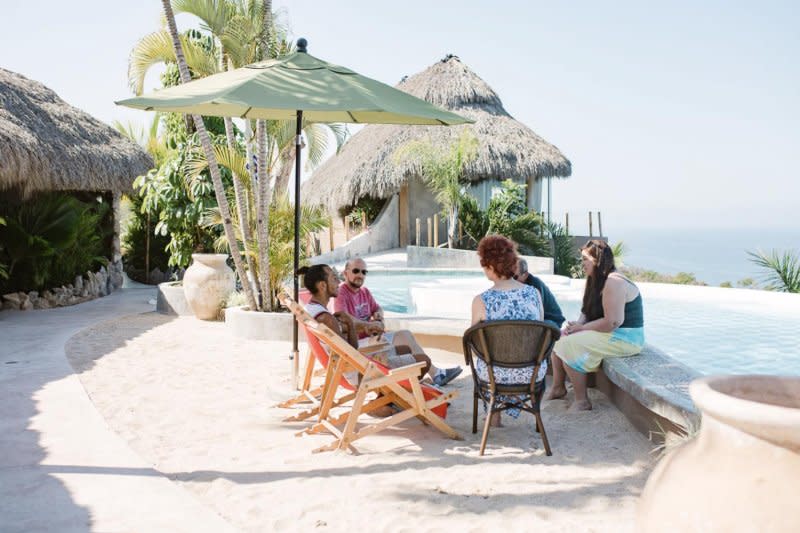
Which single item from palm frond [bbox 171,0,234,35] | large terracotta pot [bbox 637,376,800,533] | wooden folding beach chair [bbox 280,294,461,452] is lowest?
wooden folding beach chair [bbox 280,294,461,452]

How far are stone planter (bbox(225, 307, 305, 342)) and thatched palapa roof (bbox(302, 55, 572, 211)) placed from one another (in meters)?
10.5

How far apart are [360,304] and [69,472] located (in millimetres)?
2161

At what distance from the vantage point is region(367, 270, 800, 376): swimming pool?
269 inches

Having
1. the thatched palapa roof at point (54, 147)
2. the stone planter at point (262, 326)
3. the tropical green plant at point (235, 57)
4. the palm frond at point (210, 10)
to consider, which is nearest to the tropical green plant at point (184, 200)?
the thatched palapa roof at point (54, 147)

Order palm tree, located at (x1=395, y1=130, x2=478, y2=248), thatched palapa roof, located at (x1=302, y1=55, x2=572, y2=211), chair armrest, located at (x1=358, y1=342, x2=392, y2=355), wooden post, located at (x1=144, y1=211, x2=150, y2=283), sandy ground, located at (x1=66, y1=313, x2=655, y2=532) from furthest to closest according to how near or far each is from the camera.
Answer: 1. thatched palapa roof, located at (x1=302, y1=55, x2=572, y2=211)
2. palm tree, located at (x1=395, y1=130, x2=478, y2=248)
3. wooden post, located at (x1=144, y1=211, x2=150, y2=283)
4. chair armrest, located at (x1=358, y1=342, x2=392, y2=355)
5. sandy ground, located at (x1=66, y1=313, x2=655, y2=532)

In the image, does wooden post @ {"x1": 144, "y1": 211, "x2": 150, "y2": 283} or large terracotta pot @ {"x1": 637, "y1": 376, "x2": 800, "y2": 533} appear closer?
large terracotta pot @ {"x1": 637, "y1": 376, "x2": 800, "y2": 533}

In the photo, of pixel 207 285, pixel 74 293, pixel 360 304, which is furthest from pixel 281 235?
pixel 74 293

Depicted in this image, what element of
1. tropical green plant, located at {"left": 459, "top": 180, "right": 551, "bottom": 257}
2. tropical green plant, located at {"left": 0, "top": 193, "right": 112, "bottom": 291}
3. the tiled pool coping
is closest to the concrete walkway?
the tiled pool coping

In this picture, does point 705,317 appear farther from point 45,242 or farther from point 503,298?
point 45,242

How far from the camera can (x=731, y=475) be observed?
1.21m

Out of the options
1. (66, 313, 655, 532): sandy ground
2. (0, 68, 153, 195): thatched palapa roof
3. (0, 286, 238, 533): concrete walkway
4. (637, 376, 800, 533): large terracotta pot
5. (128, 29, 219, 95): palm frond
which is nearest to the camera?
(637, 376, 800, 533): large terracotta pot

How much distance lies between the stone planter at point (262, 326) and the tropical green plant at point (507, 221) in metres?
9.68

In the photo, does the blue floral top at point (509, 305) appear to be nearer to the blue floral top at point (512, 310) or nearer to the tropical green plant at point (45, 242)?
the blue floral top at point (512, 310)

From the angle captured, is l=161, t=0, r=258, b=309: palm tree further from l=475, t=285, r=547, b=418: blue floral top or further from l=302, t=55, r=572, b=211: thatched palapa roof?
l=302, t=55, r=572, b=211: thatched palapa roof
